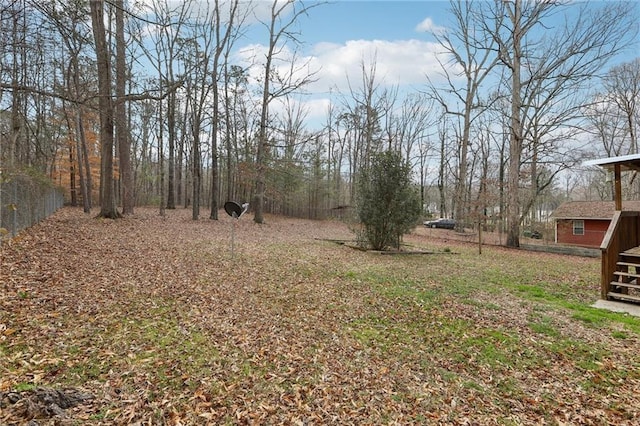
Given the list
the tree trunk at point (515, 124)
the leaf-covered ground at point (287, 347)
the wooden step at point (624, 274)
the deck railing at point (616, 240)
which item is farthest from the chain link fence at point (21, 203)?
the tree trunk at point (515, 124)

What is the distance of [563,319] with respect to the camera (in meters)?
4.83

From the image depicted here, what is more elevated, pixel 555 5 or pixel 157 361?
pixel 555 5

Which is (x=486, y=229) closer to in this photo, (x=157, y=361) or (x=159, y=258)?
(x=159, y=258)

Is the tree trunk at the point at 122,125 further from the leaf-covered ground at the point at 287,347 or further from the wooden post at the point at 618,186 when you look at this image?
the wooden post at the point at 618,186

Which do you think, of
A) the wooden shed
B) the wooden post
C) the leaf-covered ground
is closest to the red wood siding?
the wooden shed

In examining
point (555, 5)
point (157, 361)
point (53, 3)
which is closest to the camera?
point (157, 361)

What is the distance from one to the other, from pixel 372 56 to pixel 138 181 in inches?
813

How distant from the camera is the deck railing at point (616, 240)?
594 cm

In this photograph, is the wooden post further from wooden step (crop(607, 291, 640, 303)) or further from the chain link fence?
the chain link fence

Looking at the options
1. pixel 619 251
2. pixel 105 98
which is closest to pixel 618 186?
pixel 619 251

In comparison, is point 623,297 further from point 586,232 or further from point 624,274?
point 586,232

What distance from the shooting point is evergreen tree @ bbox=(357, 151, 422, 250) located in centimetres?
1021

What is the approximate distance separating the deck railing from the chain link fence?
10.5 m

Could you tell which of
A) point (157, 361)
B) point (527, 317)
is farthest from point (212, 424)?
point (527, 317)
